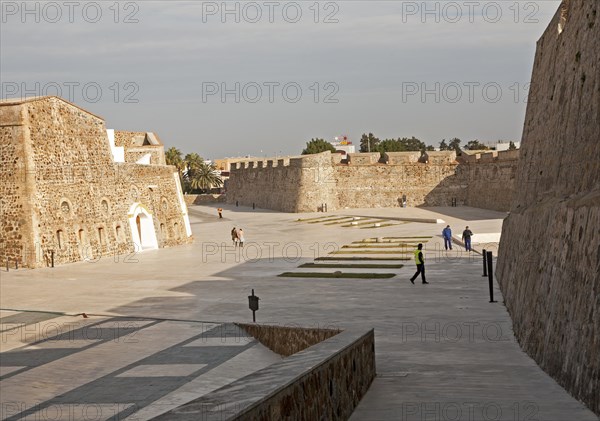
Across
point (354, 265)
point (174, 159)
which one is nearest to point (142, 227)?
point (354, 265)

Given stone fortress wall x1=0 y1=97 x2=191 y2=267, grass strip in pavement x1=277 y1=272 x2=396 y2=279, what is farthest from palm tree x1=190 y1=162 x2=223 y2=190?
grass strip in pavement x1=277 y1=272 x2=396 y2=279

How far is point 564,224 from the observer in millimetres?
11047

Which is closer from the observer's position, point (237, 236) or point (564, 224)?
point (564, 224)

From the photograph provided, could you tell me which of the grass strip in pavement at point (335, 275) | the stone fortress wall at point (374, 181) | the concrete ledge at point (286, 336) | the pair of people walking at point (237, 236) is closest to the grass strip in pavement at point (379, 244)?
the pair of people walking at point (237, 236)

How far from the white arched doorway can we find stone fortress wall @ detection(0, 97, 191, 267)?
1.8 inches

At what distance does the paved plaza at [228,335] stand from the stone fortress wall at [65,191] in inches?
58.6

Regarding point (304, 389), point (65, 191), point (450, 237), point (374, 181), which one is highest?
point (374, 181)

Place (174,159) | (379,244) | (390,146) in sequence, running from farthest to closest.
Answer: (390,146)
(174,159)
(379,244)

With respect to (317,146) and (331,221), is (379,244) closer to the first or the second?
(331,221)

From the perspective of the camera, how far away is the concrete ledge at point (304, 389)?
6.57m

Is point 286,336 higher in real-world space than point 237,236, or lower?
lower

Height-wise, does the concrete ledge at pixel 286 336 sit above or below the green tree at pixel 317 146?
below

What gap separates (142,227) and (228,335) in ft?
79.2

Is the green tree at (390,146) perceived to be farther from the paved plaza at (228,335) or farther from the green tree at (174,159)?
the paved plaza at (228,335)
